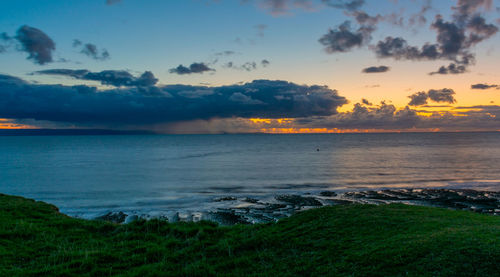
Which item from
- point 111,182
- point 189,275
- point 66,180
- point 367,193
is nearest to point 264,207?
point 367,193

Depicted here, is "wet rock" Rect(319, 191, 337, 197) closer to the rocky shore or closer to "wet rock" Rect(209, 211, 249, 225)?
the rocky shore

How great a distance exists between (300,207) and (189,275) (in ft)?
86.4

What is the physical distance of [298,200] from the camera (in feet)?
136

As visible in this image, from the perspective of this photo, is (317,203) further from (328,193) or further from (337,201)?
(328,193)

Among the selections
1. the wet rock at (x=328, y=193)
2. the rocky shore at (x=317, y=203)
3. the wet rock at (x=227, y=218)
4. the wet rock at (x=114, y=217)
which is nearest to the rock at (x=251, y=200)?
the rocky shore at (x=317, y=203)

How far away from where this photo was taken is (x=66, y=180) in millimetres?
62188

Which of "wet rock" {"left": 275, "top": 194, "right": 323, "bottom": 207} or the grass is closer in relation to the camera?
the grass

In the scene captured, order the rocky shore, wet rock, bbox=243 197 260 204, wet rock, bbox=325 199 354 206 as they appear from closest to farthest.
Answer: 1. the rocky shore
2. wet rock, bbox=325 199 354 206
3. wet rock, bbox=243 197 260 204

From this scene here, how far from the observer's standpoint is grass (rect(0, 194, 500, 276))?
11.6 meters

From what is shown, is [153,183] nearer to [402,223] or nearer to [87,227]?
[87,227]

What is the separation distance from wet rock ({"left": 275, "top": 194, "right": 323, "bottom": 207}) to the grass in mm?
18319

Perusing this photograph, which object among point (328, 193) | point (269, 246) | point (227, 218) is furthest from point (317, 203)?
point (269, 246)

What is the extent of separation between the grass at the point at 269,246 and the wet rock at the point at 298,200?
1832 centimetres

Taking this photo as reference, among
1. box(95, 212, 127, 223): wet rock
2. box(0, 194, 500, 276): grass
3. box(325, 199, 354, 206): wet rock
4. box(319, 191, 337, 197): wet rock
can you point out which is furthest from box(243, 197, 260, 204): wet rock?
box(0, 194, 500, 276): grass
